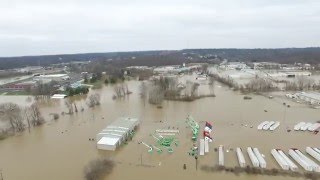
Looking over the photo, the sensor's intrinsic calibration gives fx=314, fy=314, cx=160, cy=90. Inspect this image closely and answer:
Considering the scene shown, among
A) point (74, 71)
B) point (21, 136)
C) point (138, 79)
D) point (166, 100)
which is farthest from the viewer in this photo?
point (74, 71)

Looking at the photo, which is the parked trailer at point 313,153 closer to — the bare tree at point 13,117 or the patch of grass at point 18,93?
the bare tree at point 13,117

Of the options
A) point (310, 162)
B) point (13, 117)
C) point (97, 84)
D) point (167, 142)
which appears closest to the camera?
point (310, 162)

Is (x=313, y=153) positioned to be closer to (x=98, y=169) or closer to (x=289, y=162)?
(x=289, y=162)

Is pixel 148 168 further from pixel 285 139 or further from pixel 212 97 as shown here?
pixel 212 97

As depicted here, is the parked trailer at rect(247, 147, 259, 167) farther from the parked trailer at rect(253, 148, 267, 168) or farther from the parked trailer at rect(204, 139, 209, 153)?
the parked trailer at rect(204, 139, 209, 153)

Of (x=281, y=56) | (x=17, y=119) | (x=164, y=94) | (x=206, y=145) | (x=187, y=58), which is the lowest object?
(x=206, y=145)

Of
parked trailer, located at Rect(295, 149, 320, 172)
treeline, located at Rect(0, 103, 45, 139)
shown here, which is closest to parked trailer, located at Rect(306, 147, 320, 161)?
parked trailer, located at Rect(295, 149, 320, 172)

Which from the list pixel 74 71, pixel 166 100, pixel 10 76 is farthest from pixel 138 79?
pixel 10 76

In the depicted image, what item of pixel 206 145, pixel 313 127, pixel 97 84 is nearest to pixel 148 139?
pixel 206 145
